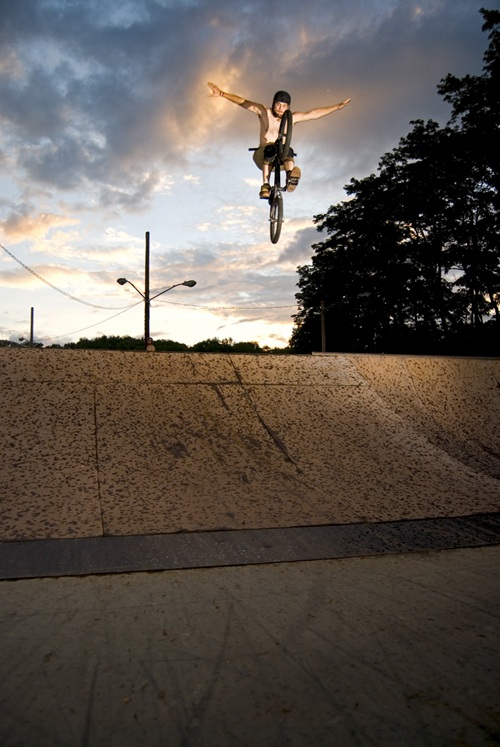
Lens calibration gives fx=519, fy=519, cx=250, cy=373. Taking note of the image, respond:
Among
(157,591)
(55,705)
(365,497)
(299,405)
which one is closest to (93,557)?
(157,591)

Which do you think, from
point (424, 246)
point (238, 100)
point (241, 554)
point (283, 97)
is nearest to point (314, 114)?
point (283, 97)

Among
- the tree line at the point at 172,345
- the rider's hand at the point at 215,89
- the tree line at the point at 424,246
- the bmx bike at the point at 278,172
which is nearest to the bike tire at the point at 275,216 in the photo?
the bmx bike at the point at 278,172

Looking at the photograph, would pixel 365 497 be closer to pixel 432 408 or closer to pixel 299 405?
pixel 299 405

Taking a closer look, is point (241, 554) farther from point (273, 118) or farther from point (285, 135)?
point (273, 118)

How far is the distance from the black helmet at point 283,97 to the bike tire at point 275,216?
1168 mm

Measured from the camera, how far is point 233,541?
336 centimetres

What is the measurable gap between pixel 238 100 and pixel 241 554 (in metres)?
6.12

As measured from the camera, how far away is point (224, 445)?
4.76m

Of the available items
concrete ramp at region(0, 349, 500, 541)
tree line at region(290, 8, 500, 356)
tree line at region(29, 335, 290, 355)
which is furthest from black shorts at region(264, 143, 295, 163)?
tree line at region(29, 335, 290, 355)

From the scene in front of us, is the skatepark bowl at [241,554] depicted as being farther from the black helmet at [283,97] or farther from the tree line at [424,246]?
the tree line at [424,246]

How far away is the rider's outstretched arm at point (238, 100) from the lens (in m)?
6.82

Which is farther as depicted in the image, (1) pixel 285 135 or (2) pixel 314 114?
(2) pixel 314 114

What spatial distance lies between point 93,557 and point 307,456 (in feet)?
7.56

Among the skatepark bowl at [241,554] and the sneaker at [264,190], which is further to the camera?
the sneaker at [264,190]
